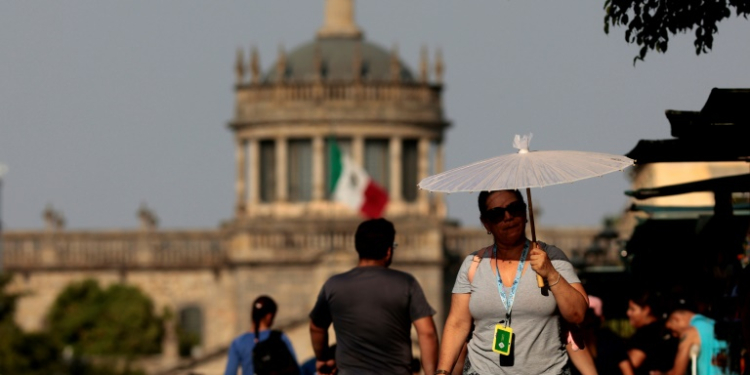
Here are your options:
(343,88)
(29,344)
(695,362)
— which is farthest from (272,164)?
(695,362)

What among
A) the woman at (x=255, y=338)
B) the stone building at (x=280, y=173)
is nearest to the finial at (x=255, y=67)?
the stone building at (x=280, y=173)

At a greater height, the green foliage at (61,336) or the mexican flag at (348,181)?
the mexican flag at (348,181)

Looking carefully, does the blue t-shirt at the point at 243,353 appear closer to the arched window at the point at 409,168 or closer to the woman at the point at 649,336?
the woman at the point at 649,336

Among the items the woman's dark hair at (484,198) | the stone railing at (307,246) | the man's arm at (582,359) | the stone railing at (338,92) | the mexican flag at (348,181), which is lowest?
the man's arm at (582,359)

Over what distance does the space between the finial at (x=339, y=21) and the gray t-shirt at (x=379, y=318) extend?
198ft

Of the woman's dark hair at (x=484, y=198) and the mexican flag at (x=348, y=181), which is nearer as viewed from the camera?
the woman's dark hair at (x=484, y=198)

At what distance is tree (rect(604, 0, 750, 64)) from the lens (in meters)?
16.4

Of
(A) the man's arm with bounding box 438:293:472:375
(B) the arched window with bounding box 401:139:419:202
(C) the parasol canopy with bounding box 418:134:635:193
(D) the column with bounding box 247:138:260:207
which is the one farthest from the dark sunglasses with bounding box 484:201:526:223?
(D) the column with bounding box 247:138:260:207

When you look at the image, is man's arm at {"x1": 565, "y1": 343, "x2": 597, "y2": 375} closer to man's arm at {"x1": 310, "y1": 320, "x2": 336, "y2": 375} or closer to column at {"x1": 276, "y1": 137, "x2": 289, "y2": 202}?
man's arm at {"x1": 310, "y1": 320, "x2": 336, "y2": 375}

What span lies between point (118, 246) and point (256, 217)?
514 centimetres

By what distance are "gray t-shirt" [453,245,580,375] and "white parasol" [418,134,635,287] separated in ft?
0.41

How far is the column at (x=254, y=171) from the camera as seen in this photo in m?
74.7

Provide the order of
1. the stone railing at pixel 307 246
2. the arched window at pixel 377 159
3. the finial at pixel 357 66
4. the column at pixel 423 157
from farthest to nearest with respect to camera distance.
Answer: the arched window at pixel 377 159, the column at pixel 423 157, the finial at pixel 357 66, the stone railing at pixel 307 246

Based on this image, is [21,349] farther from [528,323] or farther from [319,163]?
[528,323]
